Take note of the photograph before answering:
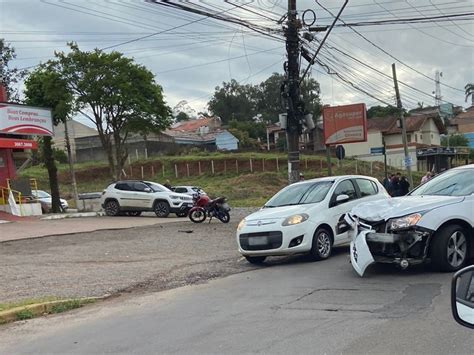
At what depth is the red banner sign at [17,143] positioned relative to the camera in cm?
2617

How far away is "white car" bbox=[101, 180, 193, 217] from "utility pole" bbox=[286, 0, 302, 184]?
7.56 metres

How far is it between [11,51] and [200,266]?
126 ft

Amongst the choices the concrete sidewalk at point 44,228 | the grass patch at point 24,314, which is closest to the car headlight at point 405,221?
the grass patch at point 24,314

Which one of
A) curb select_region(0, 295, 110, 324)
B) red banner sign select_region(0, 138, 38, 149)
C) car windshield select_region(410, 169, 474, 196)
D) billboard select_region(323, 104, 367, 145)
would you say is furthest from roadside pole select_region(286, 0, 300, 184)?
billboard select_region(323, 104, 367, 145)

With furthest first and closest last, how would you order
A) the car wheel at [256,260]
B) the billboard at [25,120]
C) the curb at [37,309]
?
the billboard at [25,120], the car wheel at [256,260], the curb at [37,309]

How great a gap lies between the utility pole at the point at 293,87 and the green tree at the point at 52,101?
15.1 m

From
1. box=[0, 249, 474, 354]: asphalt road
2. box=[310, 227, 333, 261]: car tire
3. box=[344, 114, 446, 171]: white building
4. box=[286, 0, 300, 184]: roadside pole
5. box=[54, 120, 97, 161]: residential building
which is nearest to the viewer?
box=[0, 249, 474, 354]: asphalt road

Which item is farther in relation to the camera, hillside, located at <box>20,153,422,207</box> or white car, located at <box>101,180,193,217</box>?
hillside, located at <box>20,153,422,207</box>

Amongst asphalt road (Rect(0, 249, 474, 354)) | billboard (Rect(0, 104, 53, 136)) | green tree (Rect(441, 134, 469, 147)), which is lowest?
asphalt road (Rect(0, 249, 474, 354))

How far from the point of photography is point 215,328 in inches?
244

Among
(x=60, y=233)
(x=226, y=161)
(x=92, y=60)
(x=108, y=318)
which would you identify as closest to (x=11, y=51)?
(x=92, y=60)

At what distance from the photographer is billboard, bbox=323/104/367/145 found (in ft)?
112

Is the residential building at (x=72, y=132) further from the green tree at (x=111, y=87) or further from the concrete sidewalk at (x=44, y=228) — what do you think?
the concrete sidewalk at (x=44, y=228)

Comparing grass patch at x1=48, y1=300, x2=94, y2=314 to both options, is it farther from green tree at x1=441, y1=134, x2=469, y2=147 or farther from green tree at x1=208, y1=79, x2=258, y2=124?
green tree at x1=208, y1=79, x2=258, y2=124
